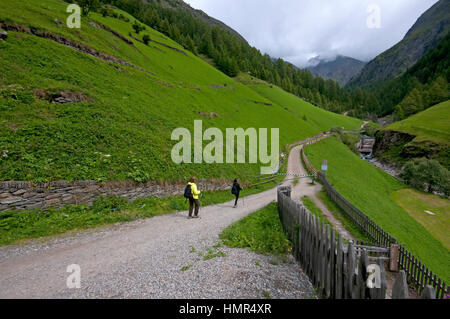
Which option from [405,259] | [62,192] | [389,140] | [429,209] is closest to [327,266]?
[405,259]

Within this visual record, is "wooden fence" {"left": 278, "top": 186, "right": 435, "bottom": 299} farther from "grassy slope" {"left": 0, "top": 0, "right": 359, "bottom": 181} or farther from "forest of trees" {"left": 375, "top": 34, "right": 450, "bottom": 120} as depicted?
"forest of trees" {"left": 375, "top": 34, "right": 450, "bottom": 120}

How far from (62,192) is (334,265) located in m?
12.3

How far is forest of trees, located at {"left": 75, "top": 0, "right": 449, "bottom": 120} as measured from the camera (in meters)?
96.6

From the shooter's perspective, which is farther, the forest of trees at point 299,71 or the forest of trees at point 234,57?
the forest of trees at point 234,57

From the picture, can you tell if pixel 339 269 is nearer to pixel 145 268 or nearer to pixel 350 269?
pixel 350 269

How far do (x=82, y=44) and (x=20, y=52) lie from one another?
1104 cm

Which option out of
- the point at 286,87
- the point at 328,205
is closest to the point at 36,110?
the point at 328,205

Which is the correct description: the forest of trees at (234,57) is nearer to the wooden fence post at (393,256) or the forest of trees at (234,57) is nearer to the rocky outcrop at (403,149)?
the rocky outcrop at (403,149)

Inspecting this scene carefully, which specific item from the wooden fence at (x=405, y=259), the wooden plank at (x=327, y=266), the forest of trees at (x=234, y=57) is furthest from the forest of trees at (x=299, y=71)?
the wooden plank at (x=327, y=266)

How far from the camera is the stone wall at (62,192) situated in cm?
857

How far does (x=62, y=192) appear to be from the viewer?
9766mm

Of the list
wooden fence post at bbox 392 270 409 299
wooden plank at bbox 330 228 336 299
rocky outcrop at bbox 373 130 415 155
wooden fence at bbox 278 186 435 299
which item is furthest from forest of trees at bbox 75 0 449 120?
wooden fence post at bbox 392 270 409 299

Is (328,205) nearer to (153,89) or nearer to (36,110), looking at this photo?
(36,110)

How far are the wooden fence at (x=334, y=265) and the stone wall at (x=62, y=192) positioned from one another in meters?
9.80
